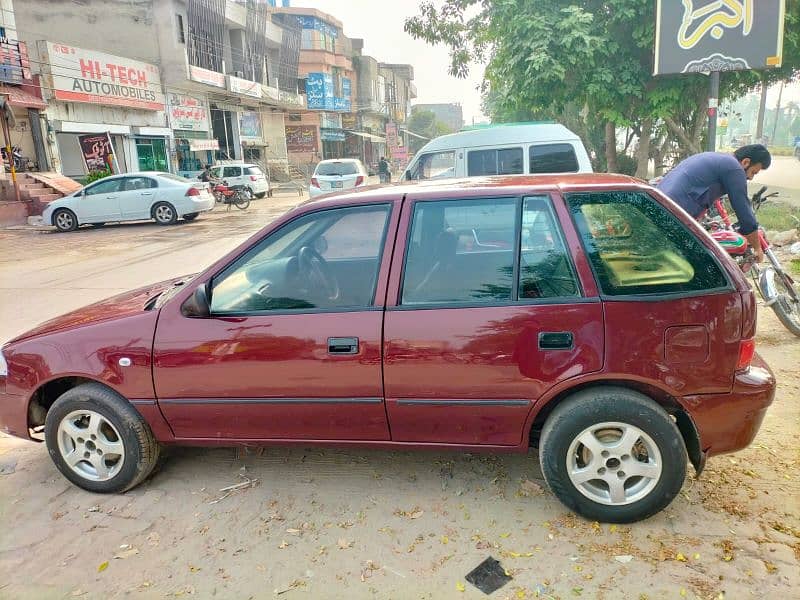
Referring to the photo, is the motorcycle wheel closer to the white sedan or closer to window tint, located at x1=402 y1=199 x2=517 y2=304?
window tint, located at x1=402 y1=199 x2=517 y2=304

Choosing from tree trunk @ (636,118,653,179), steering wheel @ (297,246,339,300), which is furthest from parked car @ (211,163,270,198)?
steering wheel @ (297,246,339,300)

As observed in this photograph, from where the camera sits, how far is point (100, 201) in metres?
17.1

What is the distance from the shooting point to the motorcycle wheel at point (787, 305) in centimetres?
523

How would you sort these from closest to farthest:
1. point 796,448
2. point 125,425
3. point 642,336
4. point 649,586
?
1. point 649,586
2. point 642,336
3. point 125,425
4. point 796,448

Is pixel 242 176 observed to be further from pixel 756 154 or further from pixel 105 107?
pixel 756 154

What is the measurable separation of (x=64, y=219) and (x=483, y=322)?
1739 cm

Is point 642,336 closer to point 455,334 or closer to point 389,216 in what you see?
point 455,334

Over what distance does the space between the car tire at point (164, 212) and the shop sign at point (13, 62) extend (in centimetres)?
693

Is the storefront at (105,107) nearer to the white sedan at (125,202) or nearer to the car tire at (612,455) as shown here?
the white sedan at (125,202)

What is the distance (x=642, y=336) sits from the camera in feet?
8.83

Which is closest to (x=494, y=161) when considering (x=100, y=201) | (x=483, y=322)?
(x=483, y=322)

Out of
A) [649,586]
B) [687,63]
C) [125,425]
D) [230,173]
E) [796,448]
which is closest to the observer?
[649,586]

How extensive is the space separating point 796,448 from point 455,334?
7.39ft

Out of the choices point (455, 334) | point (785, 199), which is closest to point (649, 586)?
point (455, 334)
